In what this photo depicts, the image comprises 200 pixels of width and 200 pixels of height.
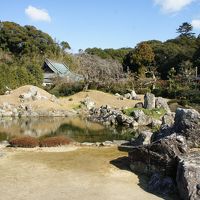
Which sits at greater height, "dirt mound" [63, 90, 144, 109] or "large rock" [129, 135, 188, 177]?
"dirt mound" [63, 90, 144, 109]

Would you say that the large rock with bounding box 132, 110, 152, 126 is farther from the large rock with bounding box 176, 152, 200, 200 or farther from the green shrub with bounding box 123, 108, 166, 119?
the large rock with bounding box 176, 152, 200, 200

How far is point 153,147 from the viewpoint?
48.2 feet

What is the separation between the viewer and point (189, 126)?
16969 mm

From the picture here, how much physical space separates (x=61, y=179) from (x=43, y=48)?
62.3 m

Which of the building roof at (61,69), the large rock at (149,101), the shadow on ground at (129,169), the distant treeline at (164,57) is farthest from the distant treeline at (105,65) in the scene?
the shadow on ground at (129,169)

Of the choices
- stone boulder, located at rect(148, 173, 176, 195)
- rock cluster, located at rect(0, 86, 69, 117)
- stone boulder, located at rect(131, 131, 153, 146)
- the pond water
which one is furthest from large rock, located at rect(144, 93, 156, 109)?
stone boulder, located at rect(148, 173, 176, 195)

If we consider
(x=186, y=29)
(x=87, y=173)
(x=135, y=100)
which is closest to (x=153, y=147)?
(x=87, y=173)

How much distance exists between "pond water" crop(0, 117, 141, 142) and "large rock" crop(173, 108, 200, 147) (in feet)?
27.3

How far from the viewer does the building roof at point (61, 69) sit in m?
61.4

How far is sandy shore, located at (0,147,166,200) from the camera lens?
1215 cm

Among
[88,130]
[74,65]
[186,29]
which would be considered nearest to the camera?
[88,130]

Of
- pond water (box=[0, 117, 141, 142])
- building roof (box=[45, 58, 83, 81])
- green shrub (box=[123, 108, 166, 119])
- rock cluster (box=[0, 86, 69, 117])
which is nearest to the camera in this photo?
pond water (box=[0, 117, 141, 142])

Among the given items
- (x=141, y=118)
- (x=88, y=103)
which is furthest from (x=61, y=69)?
(x=141, y=118)

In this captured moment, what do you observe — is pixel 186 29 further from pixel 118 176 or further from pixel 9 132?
pixel 118 176
